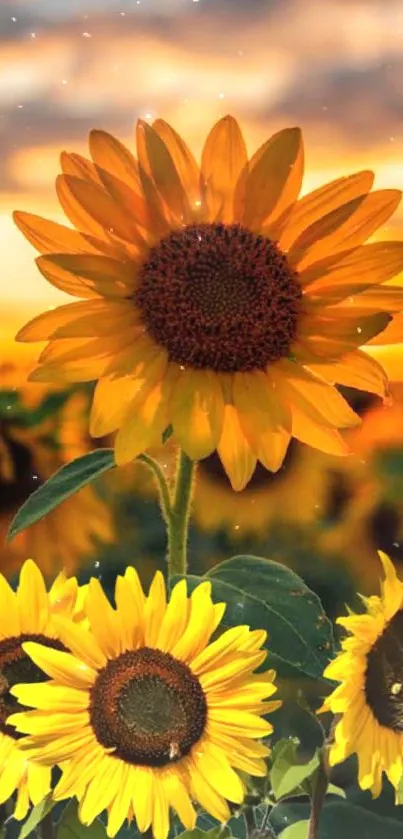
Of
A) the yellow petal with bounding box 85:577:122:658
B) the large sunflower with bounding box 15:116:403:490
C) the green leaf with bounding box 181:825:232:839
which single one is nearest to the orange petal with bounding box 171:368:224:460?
the large sunflower with bounding box 15:116:403:490

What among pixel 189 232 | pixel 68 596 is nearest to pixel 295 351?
pixel 189 232

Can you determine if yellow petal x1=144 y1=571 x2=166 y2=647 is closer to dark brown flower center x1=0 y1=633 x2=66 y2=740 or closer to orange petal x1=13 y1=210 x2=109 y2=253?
dark brown flower center x1=0 y1=633 x2=66 y2=740

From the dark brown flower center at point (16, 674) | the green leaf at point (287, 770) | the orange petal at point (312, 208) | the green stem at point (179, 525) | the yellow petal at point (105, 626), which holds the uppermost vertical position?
the orange petal at point (312, 208)

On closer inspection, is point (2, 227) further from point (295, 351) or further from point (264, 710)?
point (264, 710)

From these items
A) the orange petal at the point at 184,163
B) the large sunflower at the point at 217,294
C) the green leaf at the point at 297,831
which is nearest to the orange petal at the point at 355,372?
the large sunflower at the point at 217,294

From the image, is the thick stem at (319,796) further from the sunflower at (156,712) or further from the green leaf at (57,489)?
the green leaf at (57,489)

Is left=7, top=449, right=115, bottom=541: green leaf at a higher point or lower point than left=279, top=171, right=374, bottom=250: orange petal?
lower
